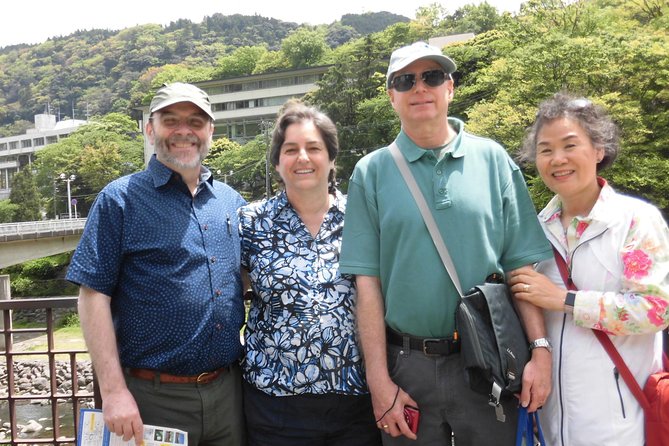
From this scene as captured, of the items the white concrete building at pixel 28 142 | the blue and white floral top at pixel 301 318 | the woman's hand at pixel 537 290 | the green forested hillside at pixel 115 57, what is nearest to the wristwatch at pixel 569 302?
the woman's hand at pixel 537 290

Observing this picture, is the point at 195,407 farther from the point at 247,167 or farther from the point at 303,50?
the point at 303,50

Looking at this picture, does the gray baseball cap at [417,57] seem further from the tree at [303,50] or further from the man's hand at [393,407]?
the tree at [303,50]

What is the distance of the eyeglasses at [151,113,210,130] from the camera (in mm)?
2730

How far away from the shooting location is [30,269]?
33.3m

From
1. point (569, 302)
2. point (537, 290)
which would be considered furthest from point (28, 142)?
point (569, 302)

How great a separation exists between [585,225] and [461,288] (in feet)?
2.05

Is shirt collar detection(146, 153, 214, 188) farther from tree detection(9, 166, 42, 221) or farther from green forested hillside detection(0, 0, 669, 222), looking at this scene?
tree detection(9, 166, 42, 221)

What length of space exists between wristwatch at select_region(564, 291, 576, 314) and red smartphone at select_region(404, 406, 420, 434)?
760 millimetres

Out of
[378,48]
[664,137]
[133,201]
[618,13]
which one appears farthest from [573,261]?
[378,48]

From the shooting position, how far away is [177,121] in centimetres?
274

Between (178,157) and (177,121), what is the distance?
0.66 ft

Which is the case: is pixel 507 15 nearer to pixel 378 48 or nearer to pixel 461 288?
pixel 378 48

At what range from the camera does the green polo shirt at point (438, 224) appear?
2279 mm

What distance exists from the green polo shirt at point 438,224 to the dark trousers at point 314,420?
0.50 m
